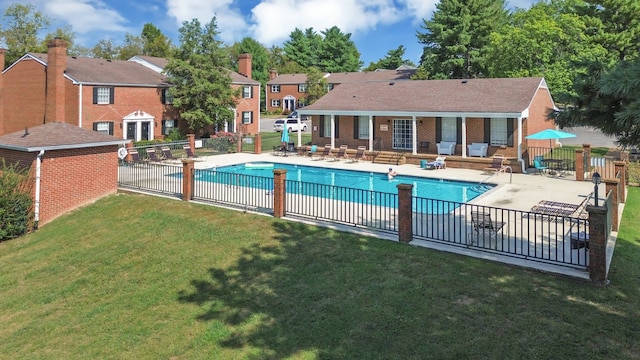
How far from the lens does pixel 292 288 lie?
963 cm

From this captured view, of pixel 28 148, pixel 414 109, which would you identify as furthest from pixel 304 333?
pixel 414 109

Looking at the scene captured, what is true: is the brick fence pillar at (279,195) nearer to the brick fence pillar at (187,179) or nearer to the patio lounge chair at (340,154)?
the brick fence pillar at (187,179)

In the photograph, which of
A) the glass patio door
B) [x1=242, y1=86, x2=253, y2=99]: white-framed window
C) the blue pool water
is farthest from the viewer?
[x1=242, y1=86, x2=253, y2=99]: white-framed window

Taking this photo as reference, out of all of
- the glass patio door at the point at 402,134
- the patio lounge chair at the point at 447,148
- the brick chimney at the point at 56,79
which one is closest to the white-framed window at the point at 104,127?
the brick chimney at the point at 56,79

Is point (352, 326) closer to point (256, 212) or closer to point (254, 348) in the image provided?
point (254, 348)

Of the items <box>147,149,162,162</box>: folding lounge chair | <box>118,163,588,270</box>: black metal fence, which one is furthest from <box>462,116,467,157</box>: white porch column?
<box>147,149,162,162</box>: folding lounge chair

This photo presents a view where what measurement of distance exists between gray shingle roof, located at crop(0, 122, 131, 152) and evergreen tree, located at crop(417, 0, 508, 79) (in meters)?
39.5

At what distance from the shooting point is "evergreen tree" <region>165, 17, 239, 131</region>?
3656 centimetres

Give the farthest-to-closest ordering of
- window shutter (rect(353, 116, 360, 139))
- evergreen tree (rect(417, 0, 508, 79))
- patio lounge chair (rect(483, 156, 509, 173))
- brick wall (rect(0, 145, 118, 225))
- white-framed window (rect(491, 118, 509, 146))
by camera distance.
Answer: evergreen tree (rect(417, 0, 508, 79)) < window shutter (rect(353, 116, 360, 139)) < white-framed window (rect(491, 118, 509, 146)) < patio lounge chair (rect(483, 156, 509, 173)) < brick wall (rect(0, 145, 118, 225))

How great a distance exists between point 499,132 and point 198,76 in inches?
903

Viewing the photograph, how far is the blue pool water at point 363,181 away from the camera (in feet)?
65.8

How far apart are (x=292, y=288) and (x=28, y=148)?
1187 cm

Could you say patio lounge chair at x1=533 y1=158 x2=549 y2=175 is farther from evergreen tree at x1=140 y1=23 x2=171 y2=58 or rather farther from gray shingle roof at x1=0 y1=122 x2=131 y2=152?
evergreen tree at x1=140 y1=23 x2=171 y2=58

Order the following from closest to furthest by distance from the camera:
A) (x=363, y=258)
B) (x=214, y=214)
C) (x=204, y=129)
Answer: (x=363, y=258) < (x=214, y=214) < (x=204, y=129)
